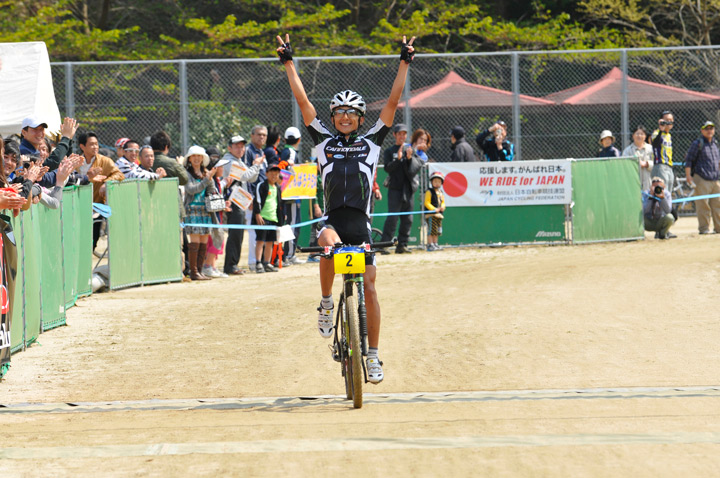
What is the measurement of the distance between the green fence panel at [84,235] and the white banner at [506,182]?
24.6ft

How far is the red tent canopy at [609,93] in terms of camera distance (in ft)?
68.7

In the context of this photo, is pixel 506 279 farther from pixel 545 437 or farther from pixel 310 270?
pixel 545 437

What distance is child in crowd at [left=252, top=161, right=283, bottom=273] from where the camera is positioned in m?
16.2

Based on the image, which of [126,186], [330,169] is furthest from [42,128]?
[330,169]

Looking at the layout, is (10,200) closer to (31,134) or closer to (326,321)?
(326,321)

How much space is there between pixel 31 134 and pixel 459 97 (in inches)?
441

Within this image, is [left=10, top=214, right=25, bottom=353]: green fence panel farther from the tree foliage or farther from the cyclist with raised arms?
the tree foliage

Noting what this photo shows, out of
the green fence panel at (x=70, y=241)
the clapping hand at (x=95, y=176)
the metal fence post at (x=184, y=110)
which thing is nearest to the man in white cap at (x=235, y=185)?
the clapping hand at (x=95, y=176)

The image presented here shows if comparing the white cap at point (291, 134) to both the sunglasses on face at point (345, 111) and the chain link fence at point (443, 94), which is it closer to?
the chain link fence at point (443, 94)

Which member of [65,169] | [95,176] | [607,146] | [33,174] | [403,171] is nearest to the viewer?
[33,174]

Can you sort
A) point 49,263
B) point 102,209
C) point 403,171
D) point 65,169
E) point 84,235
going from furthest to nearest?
1. point 403,171
2. point 102,209
3. point 84,235
4. point 49,263
5. point 65,169

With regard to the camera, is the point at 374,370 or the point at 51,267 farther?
the point at 51,267

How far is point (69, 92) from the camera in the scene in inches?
755

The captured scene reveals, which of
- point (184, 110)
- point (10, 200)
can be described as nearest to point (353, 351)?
point (10, 200)
